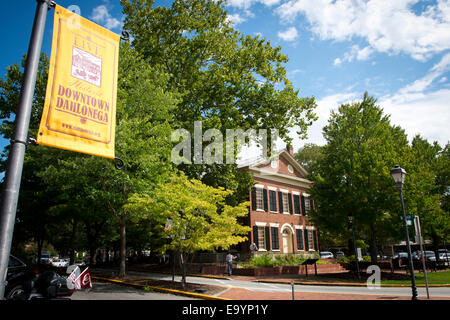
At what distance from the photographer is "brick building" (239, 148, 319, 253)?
31.7 meters

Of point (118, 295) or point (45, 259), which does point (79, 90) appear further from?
point (45, 259)

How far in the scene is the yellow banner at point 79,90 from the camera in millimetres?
4508

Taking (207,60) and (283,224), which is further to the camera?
(283,224)

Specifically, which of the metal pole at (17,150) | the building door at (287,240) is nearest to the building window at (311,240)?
the building door at (287,240)

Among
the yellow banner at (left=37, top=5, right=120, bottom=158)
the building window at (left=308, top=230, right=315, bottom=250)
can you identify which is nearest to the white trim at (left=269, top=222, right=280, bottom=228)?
the building window at (left=308, top=230, right=315, bottom=250)

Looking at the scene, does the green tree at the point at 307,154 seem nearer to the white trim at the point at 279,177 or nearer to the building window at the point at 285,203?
the white trim at the point at 279,177

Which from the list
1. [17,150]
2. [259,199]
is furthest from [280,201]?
[17,150]

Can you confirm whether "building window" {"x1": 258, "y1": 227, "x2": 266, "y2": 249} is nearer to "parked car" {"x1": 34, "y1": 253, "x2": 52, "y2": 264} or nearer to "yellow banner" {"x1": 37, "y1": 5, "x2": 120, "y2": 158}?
"parked car" {"x1": 34, "y1": 253, "x2": 52, "y2": 264}

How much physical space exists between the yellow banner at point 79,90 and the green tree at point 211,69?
16686mm

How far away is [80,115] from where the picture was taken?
473 centimetres

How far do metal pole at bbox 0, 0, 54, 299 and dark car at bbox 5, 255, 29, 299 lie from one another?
21.8ft

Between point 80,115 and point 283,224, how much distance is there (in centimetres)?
3159

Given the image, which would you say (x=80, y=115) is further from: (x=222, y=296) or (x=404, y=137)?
(x=404, y=137)

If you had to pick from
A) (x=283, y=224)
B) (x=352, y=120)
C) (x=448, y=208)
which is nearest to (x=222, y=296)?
(x=352, y=120)
